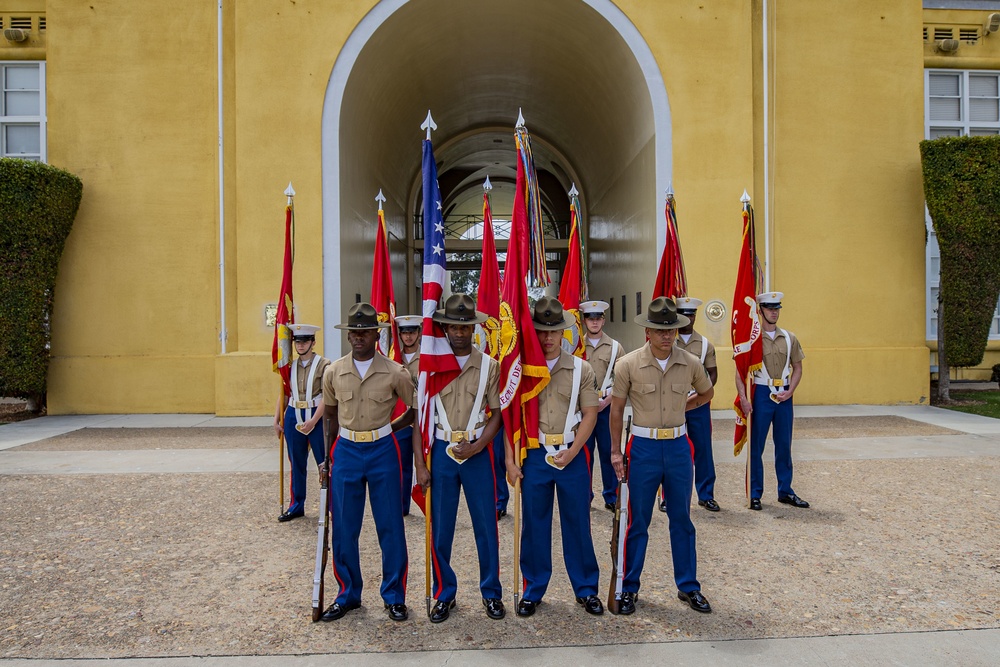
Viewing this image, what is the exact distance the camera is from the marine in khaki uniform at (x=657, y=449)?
13.8ft

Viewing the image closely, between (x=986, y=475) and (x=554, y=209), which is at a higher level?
(x=554, y=209)

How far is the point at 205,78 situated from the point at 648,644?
41.5 ft

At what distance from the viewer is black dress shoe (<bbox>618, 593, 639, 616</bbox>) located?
4086 mm

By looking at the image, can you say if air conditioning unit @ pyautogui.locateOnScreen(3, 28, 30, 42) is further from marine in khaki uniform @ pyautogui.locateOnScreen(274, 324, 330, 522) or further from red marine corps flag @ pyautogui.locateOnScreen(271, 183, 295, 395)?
marine in khaki uniform @ pyautogui.locateOnScreen(274, 324, 330, 522)

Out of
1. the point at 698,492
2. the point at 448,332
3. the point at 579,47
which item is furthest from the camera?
the point at 579,47

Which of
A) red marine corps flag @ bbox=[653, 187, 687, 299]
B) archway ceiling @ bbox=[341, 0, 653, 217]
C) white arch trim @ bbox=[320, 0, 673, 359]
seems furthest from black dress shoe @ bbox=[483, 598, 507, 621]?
archway ceiling @ bbox=[341, 0, 653, 217]

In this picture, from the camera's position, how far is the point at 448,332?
4.26 meters

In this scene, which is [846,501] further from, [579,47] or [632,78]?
[579,47]

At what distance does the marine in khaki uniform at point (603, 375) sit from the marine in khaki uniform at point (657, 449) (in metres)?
1.81

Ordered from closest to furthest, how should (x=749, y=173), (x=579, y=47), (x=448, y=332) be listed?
1. (x=448, y=332)
2. (x=749, y=173)
3. (x=579, y=47)

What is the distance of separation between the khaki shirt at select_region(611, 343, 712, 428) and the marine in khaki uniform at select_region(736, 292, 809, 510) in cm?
236

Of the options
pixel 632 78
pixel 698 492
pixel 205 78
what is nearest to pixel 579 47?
pixel 632 78

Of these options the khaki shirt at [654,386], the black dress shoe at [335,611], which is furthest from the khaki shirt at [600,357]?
the black dress shoe at [335,611]

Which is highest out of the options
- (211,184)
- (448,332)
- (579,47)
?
(579,47)
